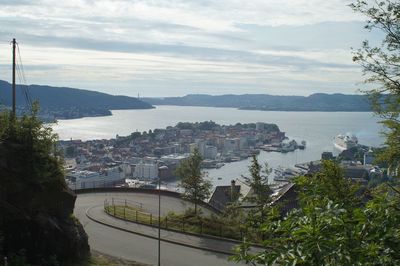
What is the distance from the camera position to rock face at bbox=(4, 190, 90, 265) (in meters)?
11.7

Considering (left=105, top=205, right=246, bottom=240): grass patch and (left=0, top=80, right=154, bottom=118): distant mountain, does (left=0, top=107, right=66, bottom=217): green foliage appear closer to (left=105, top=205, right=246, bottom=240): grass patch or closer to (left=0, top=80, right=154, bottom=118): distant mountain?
(left=105, top=205, right=246, bottom=240): grass patch

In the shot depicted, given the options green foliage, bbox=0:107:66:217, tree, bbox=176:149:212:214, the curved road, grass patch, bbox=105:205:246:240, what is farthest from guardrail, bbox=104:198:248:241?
green foliage, bbox=0:107:66:217

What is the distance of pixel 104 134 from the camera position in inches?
4946

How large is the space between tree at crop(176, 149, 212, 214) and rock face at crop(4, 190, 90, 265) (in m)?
7.00

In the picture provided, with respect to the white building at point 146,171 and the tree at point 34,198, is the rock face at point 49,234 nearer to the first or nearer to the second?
the tree at point 34,198

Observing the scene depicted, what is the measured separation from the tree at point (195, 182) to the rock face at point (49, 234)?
700cm

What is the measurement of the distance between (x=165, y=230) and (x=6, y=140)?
715 centimetres

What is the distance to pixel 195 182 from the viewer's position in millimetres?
20062

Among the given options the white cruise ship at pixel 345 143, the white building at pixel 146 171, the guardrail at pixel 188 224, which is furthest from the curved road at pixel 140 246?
the white cruise ship at pixel 345 143

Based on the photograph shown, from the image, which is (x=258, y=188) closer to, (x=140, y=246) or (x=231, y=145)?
(x=140, y=246)

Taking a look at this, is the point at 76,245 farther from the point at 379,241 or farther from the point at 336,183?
the point at 379,241

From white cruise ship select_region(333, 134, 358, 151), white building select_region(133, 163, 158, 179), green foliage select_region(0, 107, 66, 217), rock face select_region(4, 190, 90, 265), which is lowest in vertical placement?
white building select_region(133, 163, 158, 179)

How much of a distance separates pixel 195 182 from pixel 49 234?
8.55 m

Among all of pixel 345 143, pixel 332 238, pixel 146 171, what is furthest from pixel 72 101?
pixel 332 238
